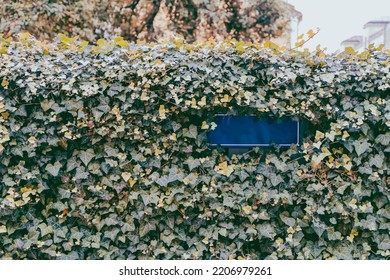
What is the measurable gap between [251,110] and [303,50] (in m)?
0.69

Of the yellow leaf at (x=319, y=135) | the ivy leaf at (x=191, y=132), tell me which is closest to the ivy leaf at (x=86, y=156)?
the ivy leaf at (x=191, y=132)

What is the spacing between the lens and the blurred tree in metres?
8.51

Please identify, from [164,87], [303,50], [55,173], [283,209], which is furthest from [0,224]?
[303,50]

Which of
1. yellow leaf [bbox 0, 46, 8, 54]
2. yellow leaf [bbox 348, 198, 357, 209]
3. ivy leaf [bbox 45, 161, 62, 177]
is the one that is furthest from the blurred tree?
yellow leaf [bbox 348, 198, 357, 209]

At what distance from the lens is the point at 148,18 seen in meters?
10.4

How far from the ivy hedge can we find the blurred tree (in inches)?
199

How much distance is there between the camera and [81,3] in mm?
8906

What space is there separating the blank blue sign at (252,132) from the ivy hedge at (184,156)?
94 millimetres

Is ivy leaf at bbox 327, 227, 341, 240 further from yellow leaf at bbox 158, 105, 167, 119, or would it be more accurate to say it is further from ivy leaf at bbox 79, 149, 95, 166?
ivy leaf at bbox 79, 149, 95, 166

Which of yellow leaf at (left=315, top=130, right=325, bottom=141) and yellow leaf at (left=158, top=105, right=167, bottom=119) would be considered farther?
yellow leaf at (left=315, top=130, right=325, bottom=141)

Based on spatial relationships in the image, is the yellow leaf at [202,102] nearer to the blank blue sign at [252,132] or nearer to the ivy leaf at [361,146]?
the blank blue sign at [252,132]

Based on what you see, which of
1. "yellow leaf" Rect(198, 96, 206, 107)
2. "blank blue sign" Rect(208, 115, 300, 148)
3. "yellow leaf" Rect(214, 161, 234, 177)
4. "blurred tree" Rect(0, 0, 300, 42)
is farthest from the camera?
"blurred tree" Rect(0, 0, 300, 42)

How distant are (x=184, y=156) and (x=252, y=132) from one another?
0.65 meters

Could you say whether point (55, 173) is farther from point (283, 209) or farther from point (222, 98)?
point (283, 209)
